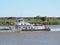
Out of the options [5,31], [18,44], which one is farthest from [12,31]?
[18,44]

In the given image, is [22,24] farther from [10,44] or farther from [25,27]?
[10,44]

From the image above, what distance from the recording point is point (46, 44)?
1062 cm

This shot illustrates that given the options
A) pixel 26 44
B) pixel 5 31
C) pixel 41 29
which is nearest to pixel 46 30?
pixel 41 29

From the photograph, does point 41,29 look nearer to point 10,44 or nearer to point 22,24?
point 22,24

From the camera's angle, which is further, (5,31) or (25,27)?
(25,27)

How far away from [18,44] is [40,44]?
3.26 ft

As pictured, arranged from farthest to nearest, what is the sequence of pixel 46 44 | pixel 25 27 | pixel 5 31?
pixel 25 27, pixel 5 31, pixel 46 44

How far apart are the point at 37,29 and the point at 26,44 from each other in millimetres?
9214

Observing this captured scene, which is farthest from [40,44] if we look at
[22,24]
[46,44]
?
[22,24]

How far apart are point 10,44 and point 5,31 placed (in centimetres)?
851

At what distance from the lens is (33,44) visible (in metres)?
10.7

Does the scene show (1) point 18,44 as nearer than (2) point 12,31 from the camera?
Yes

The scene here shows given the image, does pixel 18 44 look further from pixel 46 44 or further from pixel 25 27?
pixel 25 27

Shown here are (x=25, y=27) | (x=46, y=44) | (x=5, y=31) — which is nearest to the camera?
(x=46, y=44)
